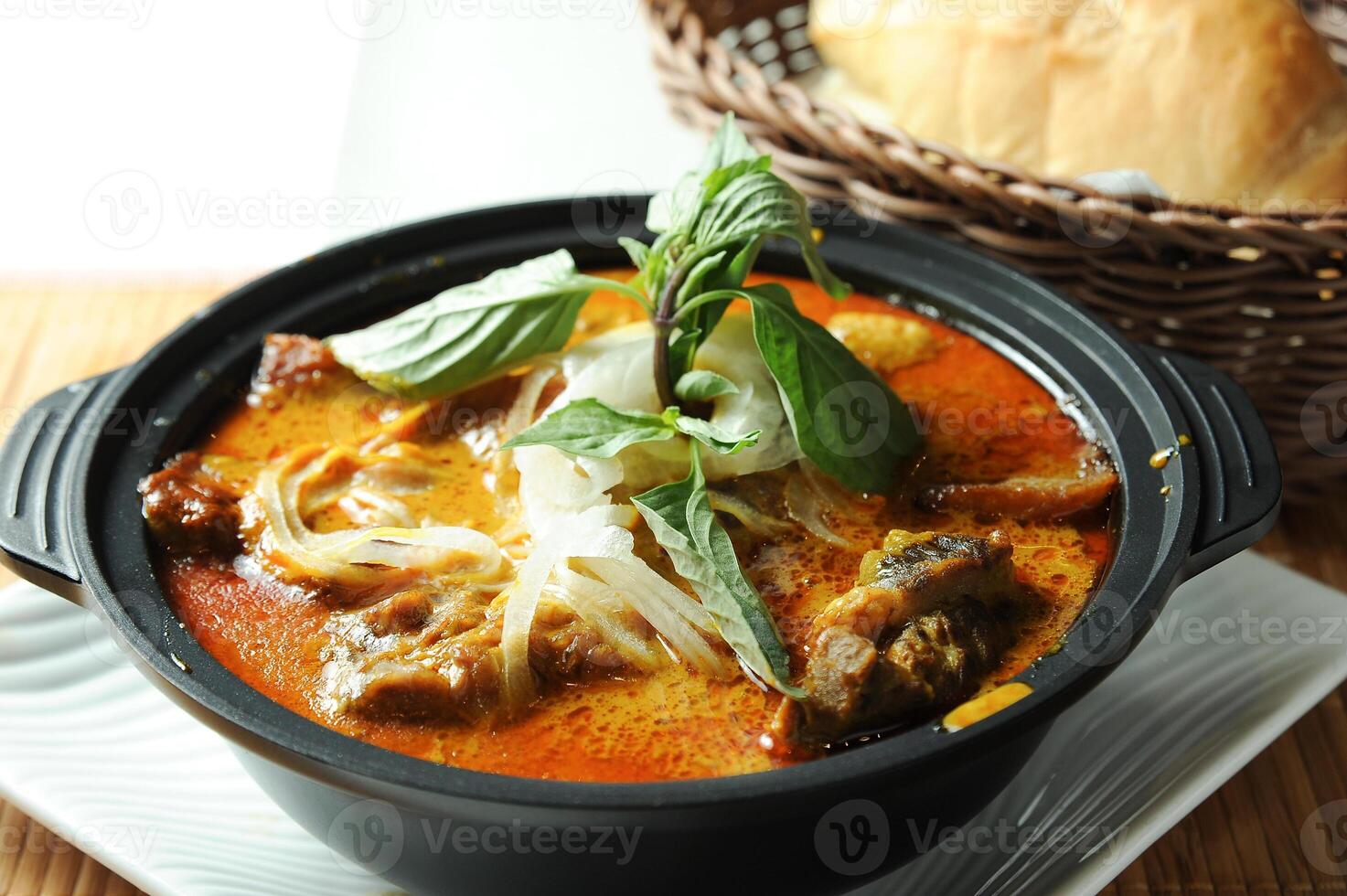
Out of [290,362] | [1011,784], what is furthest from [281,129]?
[1011,784]

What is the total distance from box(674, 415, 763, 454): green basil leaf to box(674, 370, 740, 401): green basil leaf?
143mm

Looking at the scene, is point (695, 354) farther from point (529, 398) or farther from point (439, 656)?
point (439, 656)

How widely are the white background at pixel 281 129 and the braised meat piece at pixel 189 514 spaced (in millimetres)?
2587

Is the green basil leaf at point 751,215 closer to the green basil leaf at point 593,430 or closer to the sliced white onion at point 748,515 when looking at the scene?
the green basil leaf at point 593,430

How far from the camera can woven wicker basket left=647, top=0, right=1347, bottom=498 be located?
3344 mm

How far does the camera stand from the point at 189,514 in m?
2.58

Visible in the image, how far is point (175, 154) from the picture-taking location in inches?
224

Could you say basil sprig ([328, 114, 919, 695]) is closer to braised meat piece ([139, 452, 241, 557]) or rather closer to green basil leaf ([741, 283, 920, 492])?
green basil leaf ([741, 283, 920, 492])

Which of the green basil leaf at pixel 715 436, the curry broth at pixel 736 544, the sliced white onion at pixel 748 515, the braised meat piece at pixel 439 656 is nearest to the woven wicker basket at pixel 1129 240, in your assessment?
the curry broth at pixel 736 544

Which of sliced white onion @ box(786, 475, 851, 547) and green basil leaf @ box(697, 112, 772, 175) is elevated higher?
green basil leaf @ box(697, 112, 772, 175)

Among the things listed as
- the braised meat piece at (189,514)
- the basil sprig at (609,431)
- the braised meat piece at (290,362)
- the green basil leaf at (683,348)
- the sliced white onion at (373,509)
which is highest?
the braised meat piece at (290,362)

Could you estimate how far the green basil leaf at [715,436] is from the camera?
233cm

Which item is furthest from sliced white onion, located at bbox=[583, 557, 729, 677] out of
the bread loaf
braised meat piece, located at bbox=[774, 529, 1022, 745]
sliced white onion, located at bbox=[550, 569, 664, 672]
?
the bread loaf

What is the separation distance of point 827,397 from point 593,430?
1.62 feet
